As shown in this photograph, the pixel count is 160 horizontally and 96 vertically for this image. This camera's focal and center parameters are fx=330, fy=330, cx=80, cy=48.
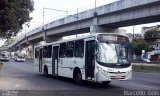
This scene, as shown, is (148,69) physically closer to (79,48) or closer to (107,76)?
(79,48)

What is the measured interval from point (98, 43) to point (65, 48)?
4829mm

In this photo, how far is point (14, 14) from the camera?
25.6 metres

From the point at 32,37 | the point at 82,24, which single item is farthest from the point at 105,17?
the point at 32,37

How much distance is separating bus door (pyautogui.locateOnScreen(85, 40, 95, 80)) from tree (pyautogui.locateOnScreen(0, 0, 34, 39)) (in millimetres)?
8270

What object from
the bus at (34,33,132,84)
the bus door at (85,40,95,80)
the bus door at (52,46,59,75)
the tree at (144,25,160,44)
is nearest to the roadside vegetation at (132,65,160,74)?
the bus door at (52,46,59,75)

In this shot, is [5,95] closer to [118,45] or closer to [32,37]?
[118,45]

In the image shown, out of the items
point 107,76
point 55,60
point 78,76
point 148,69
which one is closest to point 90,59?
point 107,76

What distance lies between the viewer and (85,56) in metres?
18.0

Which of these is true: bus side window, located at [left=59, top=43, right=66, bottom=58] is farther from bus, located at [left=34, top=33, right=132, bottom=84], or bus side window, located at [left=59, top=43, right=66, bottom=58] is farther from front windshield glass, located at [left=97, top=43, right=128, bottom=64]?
front windshield glass, located at [left=97, top=43, right=128, bottom=64]

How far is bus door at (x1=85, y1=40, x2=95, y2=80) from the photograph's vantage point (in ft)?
56.4

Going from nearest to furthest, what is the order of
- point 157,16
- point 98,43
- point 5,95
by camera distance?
point 5,95
point 98,43
point 157,16

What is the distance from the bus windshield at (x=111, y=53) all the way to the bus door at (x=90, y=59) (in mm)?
569

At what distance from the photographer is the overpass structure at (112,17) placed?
1499 inches

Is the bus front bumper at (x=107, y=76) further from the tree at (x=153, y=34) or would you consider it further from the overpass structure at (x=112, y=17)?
the tree at (x=153, y=34)
